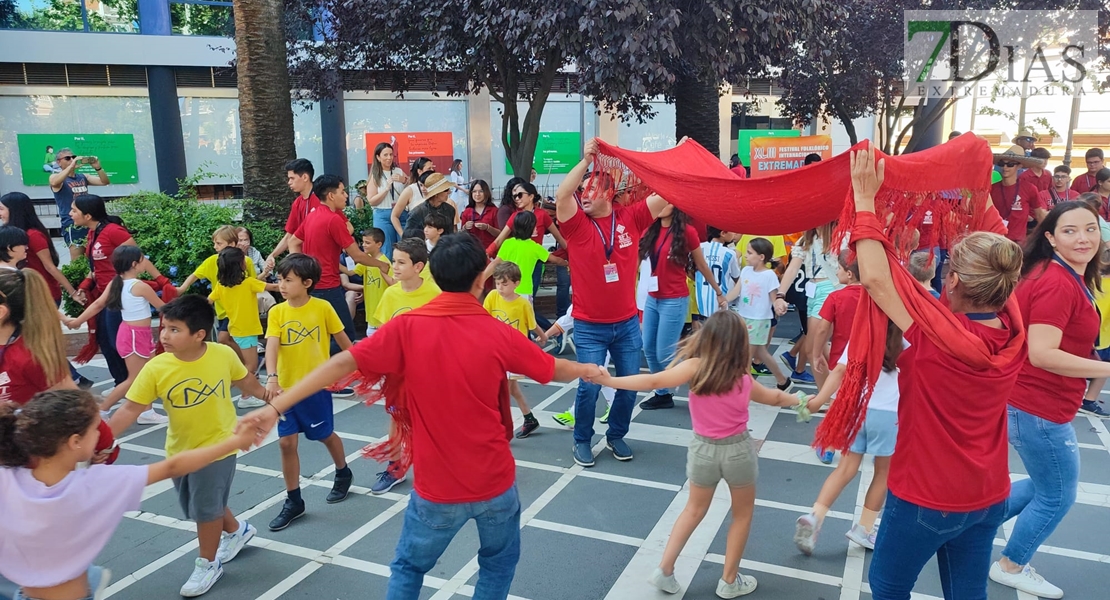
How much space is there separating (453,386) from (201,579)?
2022 mm

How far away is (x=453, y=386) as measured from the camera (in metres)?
2.74

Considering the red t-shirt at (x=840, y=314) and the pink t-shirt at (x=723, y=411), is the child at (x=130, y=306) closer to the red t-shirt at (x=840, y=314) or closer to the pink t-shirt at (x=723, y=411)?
the pink t-shirt at (x=723, y=411)

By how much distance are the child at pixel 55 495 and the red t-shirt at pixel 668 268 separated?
13.3ft

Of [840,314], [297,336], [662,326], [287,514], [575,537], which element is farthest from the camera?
[662,326]

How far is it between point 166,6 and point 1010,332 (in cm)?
2032

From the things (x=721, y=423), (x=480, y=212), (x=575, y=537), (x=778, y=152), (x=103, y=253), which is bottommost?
(x=575, y=537)

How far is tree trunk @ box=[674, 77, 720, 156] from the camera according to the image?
11.8 meters

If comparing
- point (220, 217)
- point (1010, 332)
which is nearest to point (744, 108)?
point (220, 217)

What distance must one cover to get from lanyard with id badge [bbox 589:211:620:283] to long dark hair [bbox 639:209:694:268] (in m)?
0.80

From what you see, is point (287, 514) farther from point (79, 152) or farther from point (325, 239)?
point (79, 152)

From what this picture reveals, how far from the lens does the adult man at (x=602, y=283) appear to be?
501 centimetres

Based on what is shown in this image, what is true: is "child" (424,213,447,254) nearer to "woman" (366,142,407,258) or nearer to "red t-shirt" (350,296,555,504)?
"woman" (366,142,407,258)

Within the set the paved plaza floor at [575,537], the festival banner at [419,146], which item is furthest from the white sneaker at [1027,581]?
the festival banner at [419,146]

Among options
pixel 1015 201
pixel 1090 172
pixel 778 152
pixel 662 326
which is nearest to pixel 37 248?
pixel 662 326
